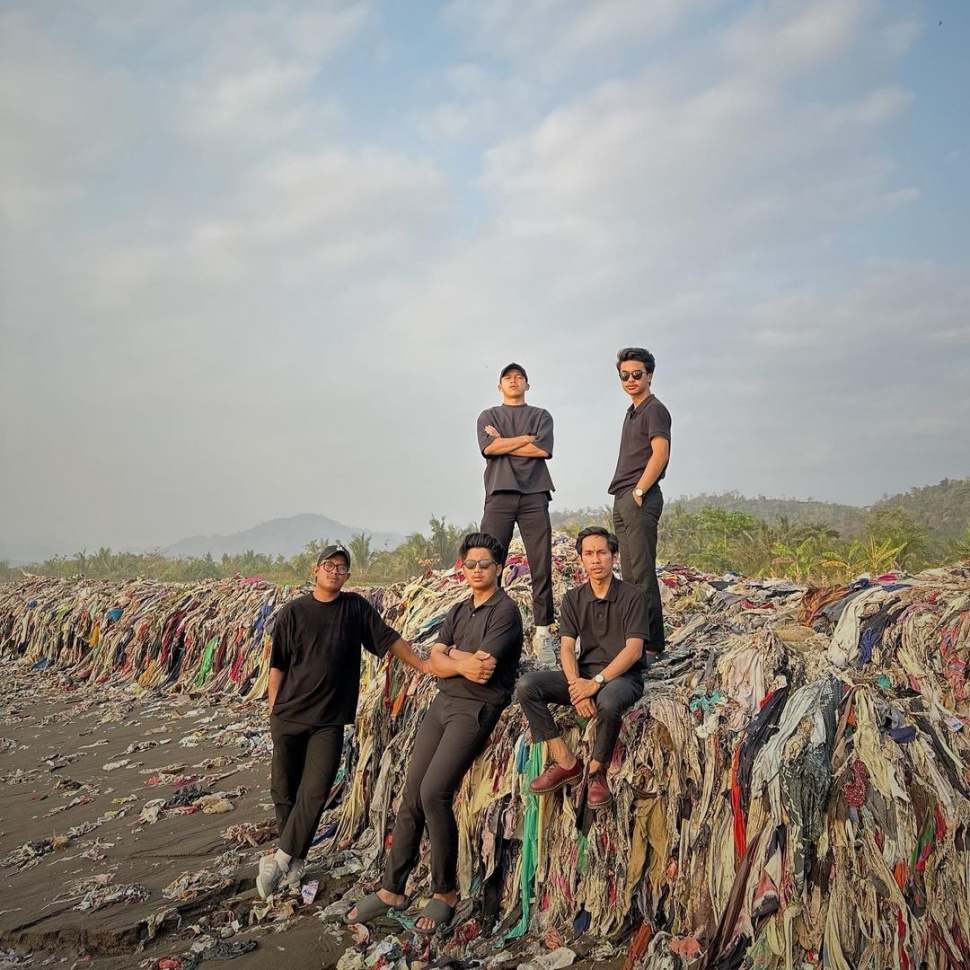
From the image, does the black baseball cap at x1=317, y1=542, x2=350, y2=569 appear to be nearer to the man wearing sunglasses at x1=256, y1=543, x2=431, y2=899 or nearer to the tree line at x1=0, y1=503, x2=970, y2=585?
the man wearing sunglasses at x1=256, y1=543, x2=431, y2=899

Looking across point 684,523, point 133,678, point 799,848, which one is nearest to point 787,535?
point 684,523

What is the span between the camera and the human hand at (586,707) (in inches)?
140

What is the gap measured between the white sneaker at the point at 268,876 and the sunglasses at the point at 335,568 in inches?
62.4

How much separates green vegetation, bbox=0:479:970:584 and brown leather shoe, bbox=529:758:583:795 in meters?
5.02

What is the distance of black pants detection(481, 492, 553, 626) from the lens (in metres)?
5.05

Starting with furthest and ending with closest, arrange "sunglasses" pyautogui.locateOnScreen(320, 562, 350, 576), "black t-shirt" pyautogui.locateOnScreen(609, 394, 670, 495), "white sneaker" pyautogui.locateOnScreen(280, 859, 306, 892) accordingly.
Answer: "black t-shirt" pyautogui.locateOnScreen(609, 394, 670, 495) → "sunglasses" pyautogui.locateOnScreen(320, 562, 350, 576) → "white sneaker" pyautogui.locateOnScreen(280, 859, 306, 892)

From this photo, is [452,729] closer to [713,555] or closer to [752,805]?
[752,805]

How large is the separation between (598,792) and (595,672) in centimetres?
60

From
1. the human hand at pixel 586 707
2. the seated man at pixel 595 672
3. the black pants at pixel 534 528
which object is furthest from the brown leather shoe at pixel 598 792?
the black pants at pixel 534 528

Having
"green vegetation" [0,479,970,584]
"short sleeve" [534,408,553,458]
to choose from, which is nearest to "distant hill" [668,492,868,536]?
"green vegetation" [0,479,970,584]

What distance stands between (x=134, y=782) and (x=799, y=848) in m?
5.18

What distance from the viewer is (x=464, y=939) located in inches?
135

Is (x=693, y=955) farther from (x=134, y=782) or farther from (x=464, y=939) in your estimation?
(x=134, y=782)

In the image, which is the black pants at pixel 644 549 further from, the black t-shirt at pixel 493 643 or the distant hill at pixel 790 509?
the distant hill at pixel 790 509
